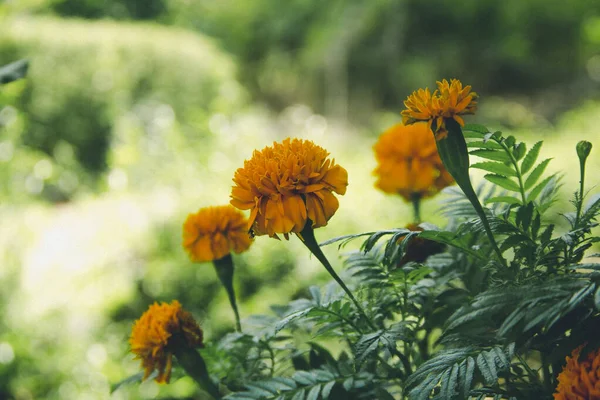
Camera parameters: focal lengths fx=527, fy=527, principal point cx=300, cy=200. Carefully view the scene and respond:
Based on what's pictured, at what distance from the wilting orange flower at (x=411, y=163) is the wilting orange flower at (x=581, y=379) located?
48 cm

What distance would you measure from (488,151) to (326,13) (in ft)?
24.9

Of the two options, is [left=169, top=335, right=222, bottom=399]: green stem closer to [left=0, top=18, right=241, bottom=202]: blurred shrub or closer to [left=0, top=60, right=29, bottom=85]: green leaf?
[left=0, top=60, right=29, bottom=85]: green leaf

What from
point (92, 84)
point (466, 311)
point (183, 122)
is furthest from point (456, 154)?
point (92, 84)

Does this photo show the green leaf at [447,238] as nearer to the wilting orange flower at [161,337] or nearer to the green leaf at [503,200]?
the green leaf at [503,200]

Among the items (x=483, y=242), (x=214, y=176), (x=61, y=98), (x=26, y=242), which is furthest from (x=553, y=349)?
(x=61, y=98)

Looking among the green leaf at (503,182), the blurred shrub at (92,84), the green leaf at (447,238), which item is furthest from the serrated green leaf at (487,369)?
the blurred shrub at (92,84)

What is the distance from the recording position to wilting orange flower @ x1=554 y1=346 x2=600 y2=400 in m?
0.46

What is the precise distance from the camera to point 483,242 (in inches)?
27.3

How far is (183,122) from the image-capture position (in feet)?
18.6

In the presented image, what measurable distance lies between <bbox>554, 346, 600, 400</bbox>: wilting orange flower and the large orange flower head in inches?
10.9

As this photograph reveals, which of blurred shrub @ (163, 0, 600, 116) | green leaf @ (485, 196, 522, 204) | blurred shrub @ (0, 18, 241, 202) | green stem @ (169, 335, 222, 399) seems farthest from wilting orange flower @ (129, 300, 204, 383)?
blurred shrub @ (163, 0, 600, 116)

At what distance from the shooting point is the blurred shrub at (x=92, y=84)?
17.2 feet

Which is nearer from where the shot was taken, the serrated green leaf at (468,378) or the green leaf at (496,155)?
the serrated green leaf at (468,378)

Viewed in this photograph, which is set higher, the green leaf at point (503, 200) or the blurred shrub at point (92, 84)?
the blurred shrub at point (92, 84)
